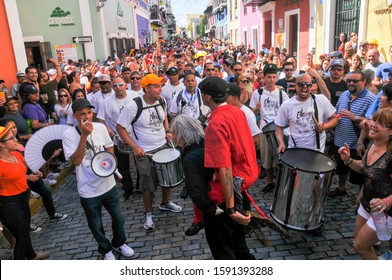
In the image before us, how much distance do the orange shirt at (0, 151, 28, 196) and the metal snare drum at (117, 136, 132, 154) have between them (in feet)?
5.75

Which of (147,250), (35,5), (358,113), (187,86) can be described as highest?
(35,5)

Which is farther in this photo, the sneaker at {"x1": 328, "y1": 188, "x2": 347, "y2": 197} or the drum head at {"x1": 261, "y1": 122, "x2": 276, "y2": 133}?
the sneaker at {"x1": 328, "y1": 188, "x2": 347, "y2": 197}

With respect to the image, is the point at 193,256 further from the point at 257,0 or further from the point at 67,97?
the point at 257,0

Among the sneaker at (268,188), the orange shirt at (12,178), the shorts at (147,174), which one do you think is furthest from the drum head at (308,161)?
the orange shirt at (12,178)

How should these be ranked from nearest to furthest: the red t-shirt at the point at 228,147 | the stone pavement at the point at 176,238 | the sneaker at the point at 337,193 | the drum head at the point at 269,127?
the red t-shirt at the point at 228,147 → the stone pavement at the point at 176,238 → the drum head at the point at 269,127 → the sneaker at the point at 337,193

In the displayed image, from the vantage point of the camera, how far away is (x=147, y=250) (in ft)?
13.4

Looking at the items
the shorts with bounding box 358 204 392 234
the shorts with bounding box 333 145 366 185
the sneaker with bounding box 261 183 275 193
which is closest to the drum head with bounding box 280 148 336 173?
the shorts with bounding box 358 204 392 234

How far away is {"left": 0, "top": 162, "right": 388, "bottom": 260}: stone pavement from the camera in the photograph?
12.6 ft

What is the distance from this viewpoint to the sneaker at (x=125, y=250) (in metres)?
3.95

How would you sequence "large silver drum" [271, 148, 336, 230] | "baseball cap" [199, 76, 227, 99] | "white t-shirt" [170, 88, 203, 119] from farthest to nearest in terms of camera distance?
"white t-shirt" [170, 88, 203, 119] < "large silver drum" [271, 148, 336, 230] < "baseball cap" [199, 76, 227, 99]

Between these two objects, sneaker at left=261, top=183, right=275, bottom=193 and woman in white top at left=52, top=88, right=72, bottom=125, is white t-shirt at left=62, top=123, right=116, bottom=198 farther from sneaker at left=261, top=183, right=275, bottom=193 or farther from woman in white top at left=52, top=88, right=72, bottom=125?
woman in white top at left=52, top=88, right=72, bottom=125

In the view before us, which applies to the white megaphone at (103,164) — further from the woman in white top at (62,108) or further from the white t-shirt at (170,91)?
the woman in white top at (62,108)

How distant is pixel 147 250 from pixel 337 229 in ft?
7.88
